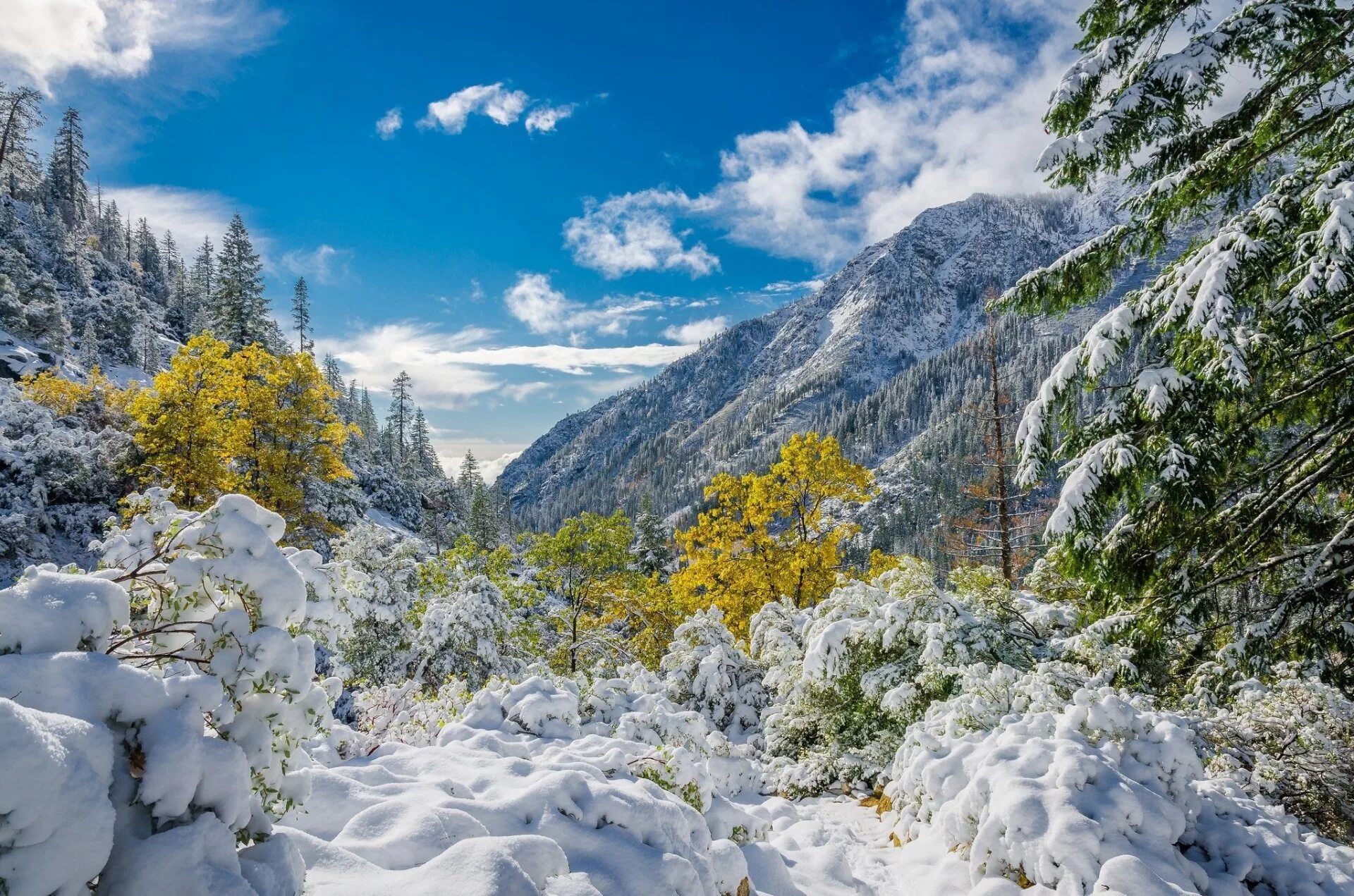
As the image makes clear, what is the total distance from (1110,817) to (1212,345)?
9.51 feet

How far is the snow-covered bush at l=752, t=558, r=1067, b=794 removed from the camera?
23.2 feet

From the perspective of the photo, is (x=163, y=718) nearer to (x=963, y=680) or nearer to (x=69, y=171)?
(x=963, y=680)

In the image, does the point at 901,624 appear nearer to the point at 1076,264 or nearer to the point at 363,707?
the point at 1076,264

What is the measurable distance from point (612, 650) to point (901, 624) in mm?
7947

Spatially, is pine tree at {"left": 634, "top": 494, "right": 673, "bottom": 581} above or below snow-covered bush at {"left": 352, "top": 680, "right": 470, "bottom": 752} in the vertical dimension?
above

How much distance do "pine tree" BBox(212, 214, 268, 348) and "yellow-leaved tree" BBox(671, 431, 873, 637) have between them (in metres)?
32.3

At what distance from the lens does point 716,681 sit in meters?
9.88

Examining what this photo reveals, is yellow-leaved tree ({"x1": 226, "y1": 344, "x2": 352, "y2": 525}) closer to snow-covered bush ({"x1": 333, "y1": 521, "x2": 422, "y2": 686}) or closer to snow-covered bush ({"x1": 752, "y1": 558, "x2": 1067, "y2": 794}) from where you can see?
Answer: snow-covered bush ({"x1": 333, "y1": 521, "x2": 422, "y2": 686})

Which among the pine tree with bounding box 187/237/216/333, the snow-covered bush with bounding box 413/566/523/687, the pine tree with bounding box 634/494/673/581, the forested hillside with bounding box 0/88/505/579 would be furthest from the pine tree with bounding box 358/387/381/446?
the snow-covered bush with bounding box 413/566/523/687

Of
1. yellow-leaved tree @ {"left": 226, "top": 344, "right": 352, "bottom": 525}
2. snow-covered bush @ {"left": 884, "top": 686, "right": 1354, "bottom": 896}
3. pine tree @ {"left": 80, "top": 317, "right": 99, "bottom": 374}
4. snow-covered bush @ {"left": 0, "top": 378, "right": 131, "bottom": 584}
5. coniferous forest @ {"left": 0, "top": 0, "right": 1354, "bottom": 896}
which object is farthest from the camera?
pine tree @ {"left": 80, "top": 317, "right": 99, "bottom": 374}

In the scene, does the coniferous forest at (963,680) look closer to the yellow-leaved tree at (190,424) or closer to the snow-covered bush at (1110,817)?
the snow-covered bush at (1110,817)

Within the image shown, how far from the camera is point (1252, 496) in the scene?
510 cm

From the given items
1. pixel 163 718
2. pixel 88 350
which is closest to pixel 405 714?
pixel 163 718

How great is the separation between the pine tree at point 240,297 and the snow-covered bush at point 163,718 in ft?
126
